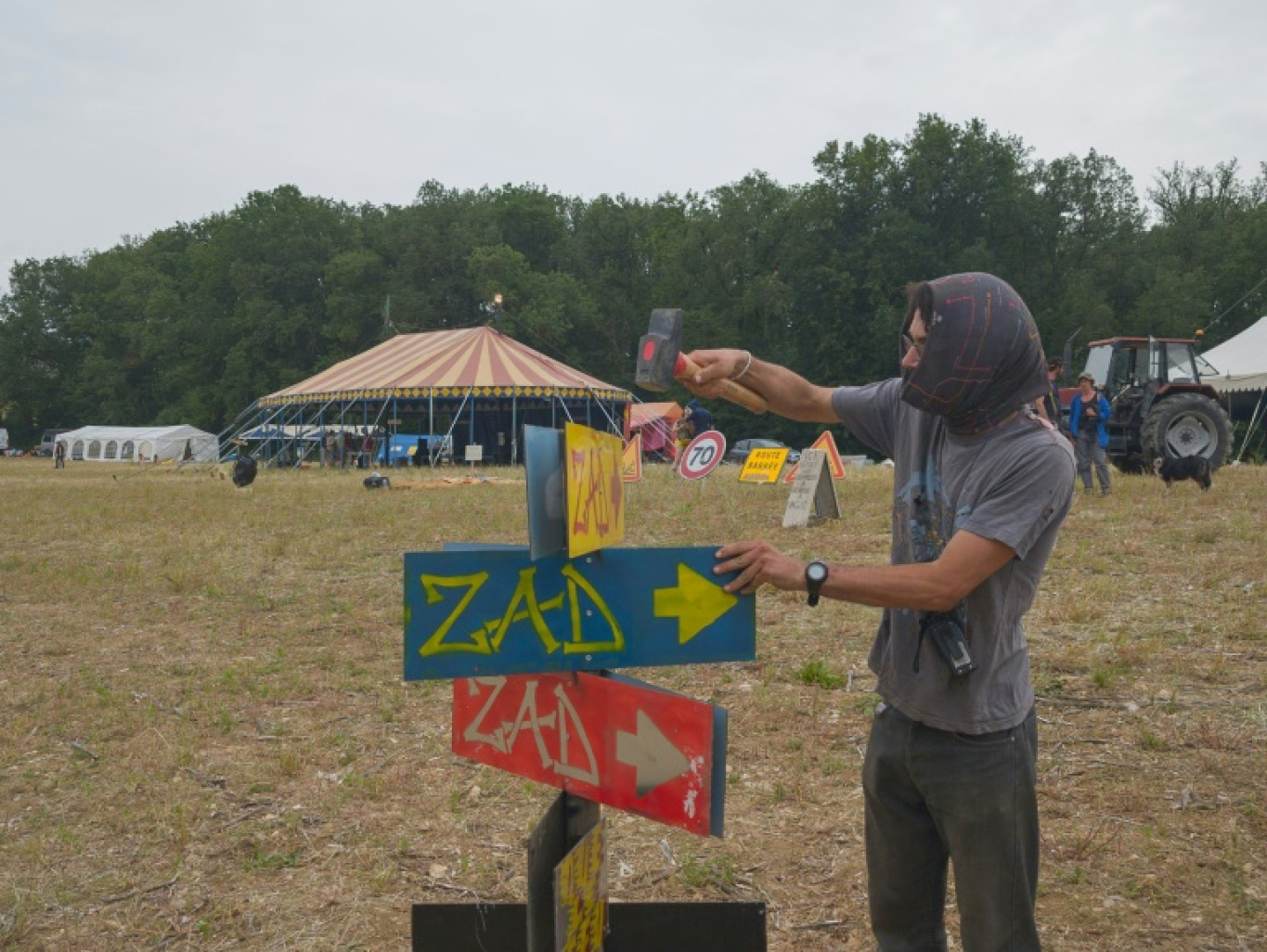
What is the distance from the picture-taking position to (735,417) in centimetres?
5050

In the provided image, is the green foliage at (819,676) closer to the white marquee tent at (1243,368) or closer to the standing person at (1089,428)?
the standing person at (1089,428)

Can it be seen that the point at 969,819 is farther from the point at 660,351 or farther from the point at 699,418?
the point at 699,418

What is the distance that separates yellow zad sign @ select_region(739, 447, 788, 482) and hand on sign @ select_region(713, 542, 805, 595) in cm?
1140

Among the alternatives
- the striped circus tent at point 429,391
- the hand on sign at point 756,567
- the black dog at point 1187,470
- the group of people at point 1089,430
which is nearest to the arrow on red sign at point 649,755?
the hand on sign at point 756,567

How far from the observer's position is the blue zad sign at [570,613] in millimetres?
1972

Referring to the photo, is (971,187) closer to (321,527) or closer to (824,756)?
(321,527)

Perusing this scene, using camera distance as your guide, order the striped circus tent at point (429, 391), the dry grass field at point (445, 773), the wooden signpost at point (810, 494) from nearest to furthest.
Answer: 1. the dry grass field at point (445, 773)
2. the wooden signpost at point (810, 494)
3. the striped circus tent at point (429, 391)

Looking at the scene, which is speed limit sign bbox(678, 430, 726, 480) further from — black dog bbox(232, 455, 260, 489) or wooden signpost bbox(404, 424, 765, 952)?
black dog bbox(232, 455, 260, 489)

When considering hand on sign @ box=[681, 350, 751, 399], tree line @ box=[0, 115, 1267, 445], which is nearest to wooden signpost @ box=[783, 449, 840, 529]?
hand on sign @ box=[681, 350, 751, 399]

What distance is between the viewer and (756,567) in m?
1.96

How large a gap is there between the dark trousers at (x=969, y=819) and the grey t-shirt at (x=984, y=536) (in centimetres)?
5

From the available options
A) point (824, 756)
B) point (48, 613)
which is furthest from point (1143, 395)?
point (48, 613)

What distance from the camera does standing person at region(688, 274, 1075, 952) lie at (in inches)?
76.3

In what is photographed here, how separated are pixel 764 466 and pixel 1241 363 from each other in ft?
49.3
